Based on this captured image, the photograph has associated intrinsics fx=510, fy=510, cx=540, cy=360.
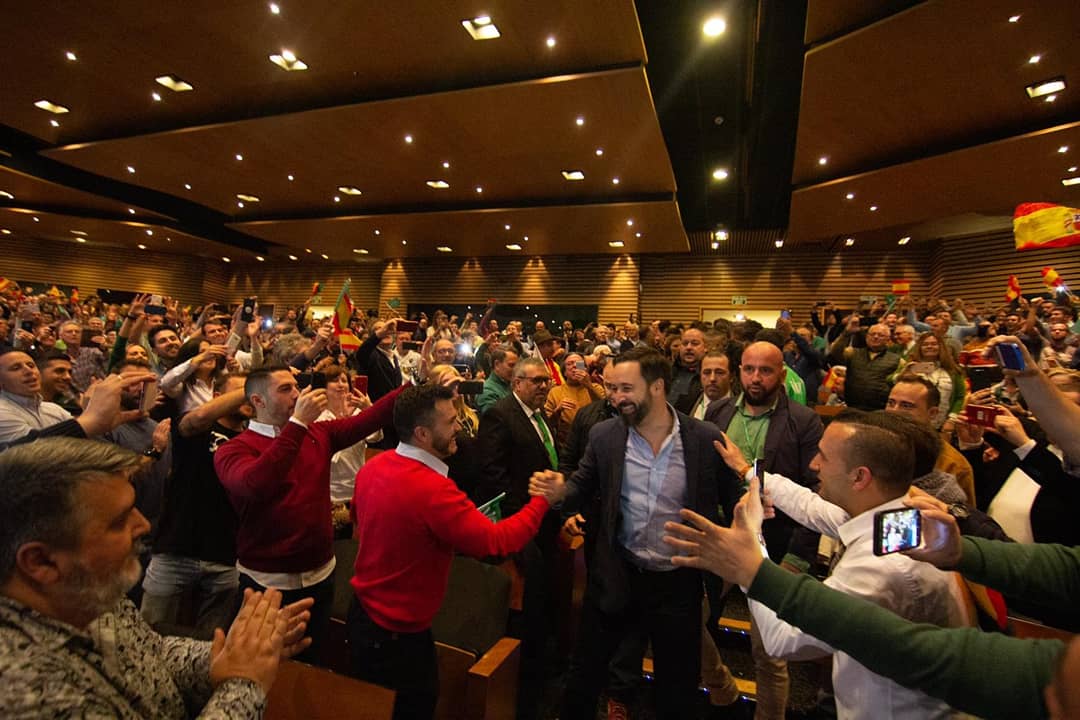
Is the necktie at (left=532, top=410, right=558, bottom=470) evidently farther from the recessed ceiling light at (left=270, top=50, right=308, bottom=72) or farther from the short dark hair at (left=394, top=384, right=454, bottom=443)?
the recessed ceiling light at (left=270, top=50, right=308, bottom=72)

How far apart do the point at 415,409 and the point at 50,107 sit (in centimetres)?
1070

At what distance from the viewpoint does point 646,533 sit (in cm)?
207

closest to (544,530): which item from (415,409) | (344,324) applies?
(415,409)

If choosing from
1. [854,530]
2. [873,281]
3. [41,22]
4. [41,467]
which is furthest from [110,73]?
[873,281]

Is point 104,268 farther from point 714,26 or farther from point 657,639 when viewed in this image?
point 657,639

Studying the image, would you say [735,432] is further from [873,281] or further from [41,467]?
[873,281]

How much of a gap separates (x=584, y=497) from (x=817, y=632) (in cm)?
134

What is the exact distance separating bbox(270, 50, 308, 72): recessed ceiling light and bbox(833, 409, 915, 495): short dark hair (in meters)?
7.40

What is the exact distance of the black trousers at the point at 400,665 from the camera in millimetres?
1691

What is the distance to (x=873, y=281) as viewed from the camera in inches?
511

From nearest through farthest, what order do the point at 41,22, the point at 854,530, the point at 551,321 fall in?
1. the point at 854,530
2. the point at 41,22
3. the point at 551,321

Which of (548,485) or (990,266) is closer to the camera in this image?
(548,485)

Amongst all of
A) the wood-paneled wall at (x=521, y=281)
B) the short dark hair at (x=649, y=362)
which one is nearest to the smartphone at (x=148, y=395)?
the short dark hair at (x=649, y=362)

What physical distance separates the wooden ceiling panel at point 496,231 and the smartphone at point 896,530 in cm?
993
